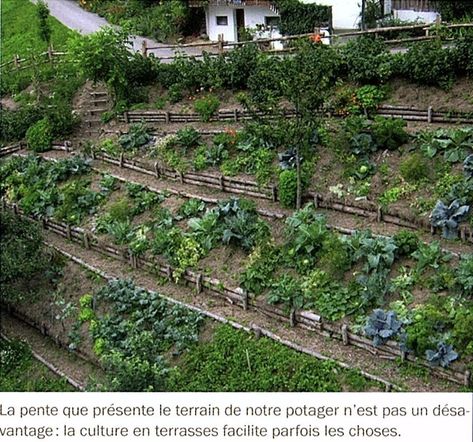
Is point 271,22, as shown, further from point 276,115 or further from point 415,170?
point 415,170

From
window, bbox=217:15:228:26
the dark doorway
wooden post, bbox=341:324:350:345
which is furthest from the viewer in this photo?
window, bbox=217:15:228:26

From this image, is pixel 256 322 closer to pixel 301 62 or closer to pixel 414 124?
pixel 301 62

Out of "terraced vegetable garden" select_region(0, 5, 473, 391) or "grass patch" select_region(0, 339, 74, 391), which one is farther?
"grass patch" select_region(0, 339, 74, 391)

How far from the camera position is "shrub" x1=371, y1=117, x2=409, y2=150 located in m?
17.8

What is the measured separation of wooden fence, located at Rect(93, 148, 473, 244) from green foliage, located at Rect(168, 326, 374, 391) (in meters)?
3.95

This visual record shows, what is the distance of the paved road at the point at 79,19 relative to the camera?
28297 millimetres

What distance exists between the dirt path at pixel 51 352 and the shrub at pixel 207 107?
25.8 ft

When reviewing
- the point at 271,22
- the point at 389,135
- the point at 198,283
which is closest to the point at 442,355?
the point at 198,283

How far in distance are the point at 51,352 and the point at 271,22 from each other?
14.7 metres

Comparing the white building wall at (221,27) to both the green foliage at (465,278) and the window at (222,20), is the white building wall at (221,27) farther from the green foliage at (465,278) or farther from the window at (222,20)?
the green foliage at (465,278)

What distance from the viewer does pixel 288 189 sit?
1748 cm

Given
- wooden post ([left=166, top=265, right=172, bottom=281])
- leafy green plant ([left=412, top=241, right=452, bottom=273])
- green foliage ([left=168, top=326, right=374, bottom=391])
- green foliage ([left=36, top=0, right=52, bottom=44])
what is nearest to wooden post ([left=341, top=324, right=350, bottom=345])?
green foliage ([left=168, top=326, right=374, bottom=391])

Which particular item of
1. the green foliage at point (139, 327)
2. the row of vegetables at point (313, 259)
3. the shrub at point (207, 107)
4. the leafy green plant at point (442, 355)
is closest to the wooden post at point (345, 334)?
the row of vegetables at point (313, 259)

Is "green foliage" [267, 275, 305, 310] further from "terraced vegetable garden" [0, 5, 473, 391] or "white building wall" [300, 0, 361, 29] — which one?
"white building wall" [300, 0, 361, 29]
